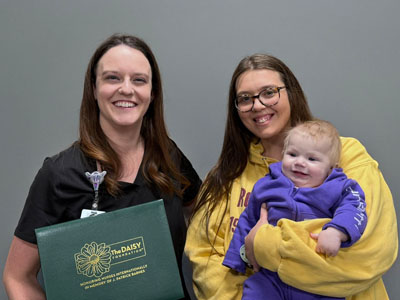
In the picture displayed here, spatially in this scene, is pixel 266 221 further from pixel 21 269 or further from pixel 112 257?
pixel 21 269

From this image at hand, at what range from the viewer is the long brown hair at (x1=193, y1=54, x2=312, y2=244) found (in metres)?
1.96

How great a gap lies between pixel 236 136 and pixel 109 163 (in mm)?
653

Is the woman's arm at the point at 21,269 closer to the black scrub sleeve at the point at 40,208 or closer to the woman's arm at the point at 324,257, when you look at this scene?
the black scrub sleeve at the point at 40,208

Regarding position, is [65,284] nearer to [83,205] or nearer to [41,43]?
[83,205]

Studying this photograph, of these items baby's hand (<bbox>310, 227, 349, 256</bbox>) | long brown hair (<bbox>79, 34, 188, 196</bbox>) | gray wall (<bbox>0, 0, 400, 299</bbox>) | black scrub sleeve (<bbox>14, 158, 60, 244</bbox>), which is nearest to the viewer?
baby's hand (<bbox>310, 227, 349, 256</bbox>)

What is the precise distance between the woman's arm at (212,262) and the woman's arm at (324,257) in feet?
0.95

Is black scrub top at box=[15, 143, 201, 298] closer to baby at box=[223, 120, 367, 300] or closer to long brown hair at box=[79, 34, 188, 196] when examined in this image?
long brown hair at box=[79, 34, 188, 196]

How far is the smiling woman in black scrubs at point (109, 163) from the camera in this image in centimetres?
178

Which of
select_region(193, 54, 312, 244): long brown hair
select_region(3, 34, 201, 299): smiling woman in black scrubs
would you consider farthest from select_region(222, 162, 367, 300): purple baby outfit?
select_region(3, 34, 201, 299): smiling woman in black scrubs

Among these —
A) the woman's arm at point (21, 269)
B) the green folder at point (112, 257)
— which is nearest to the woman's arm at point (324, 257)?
the green folder at point (112, 257)

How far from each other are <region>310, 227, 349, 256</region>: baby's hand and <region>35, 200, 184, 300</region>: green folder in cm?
62

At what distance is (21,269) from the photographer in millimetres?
1824

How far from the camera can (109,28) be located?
2367mm

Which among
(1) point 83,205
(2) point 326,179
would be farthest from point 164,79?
(2) point 326,179
